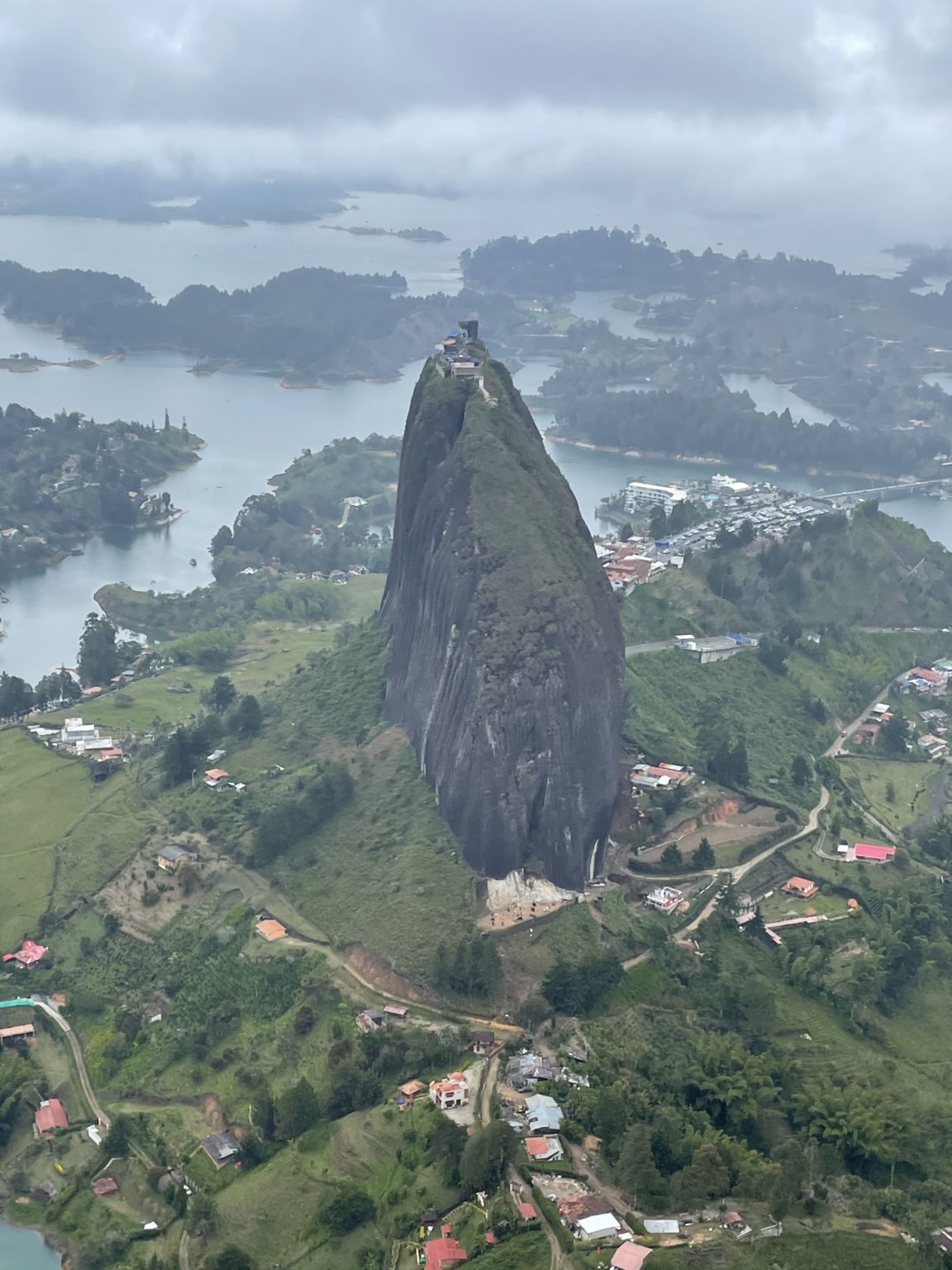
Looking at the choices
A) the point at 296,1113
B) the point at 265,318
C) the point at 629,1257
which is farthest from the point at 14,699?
the point at 265,318

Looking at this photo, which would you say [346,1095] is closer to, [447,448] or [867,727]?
[447,448]

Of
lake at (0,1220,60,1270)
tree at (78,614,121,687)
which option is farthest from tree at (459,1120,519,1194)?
tree at (78,614,121,687)

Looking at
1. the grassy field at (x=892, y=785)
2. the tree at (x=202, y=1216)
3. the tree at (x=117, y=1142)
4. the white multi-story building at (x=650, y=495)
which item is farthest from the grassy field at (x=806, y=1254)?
the white multi-story building at (x=650, y=495)

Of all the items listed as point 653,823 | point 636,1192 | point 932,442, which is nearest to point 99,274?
point 932,442

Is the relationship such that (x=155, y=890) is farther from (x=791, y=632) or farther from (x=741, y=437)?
(x=741, y=437)

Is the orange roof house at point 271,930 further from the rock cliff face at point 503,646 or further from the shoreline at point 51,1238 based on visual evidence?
the shoreline at point 51,1238

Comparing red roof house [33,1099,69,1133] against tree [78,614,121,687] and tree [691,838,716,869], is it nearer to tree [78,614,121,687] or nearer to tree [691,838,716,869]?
tree [691,838,716,869]

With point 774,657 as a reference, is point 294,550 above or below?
Result: below
